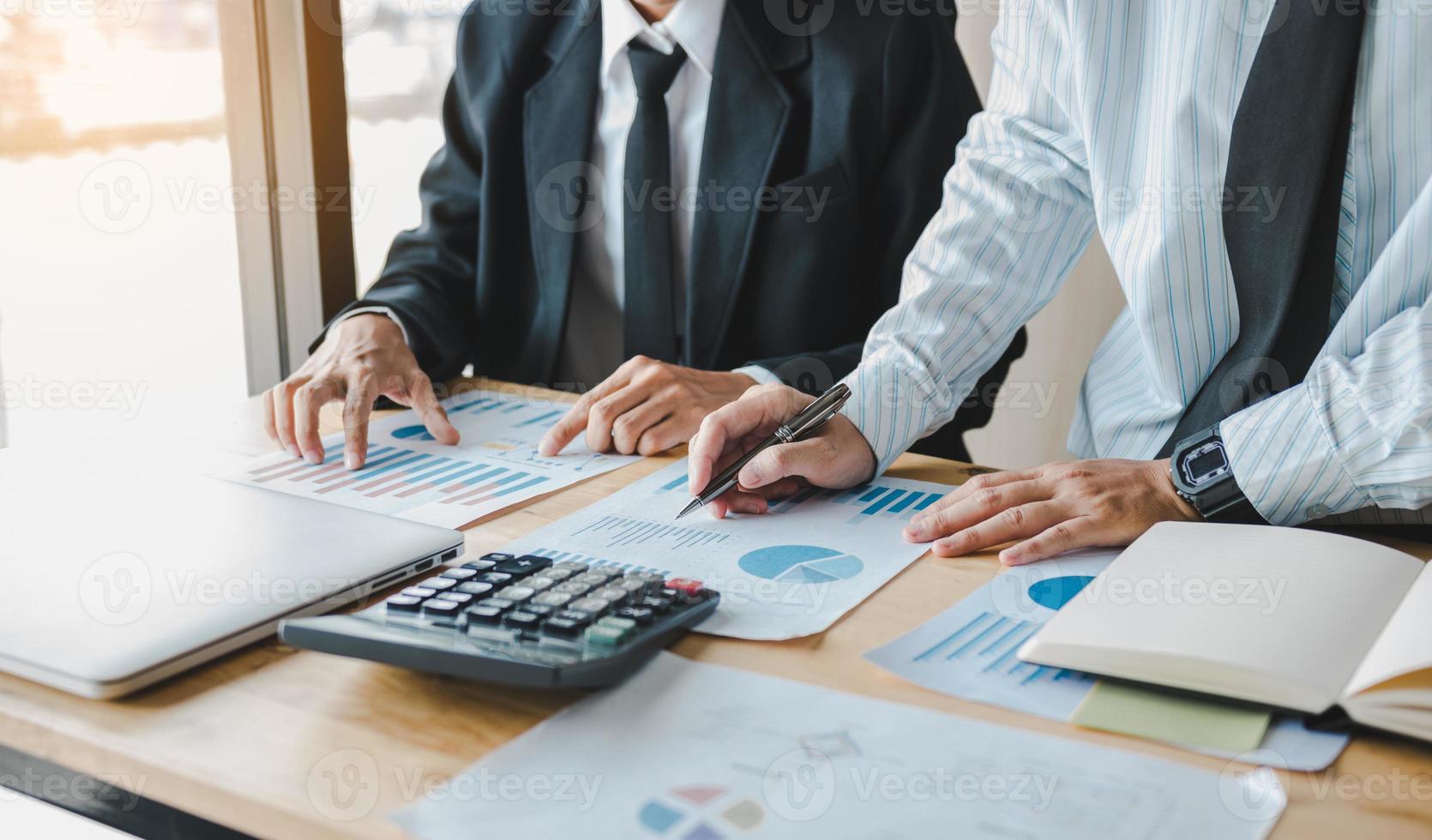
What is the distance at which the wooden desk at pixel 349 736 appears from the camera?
508mm

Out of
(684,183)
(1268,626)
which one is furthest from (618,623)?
(684,183)

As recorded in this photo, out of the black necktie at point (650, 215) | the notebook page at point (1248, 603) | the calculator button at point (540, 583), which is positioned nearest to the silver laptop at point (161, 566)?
the calculator button at point (540, 583)

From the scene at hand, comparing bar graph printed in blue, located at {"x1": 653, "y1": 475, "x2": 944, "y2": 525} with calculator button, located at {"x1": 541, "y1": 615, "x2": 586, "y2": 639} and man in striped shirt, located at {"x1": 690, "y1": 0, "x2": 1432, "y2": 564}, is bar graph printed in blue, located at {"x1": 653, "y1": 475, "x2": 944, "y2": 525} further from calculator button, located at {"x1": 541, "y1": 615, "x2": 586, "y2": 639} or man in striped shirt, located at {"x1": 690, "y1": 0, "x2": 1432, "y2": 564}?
calculator button, located at {"x1": 541, "y1": 615, "x2": 586, "y2": 639}

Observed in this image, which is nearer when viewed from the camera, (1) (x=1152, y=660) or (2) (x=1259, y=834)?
(2) (x=1259, y=834)

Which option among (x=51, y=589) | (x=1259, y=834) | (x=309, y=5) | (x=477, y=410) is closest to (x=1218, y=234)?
(x=1259, y=834)

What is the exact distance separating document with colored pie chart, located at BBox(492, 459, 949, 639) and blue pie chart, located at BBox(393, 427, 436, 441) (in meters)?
0.29

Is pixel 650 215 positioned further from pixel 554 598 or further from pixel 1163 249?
pixel 554 598

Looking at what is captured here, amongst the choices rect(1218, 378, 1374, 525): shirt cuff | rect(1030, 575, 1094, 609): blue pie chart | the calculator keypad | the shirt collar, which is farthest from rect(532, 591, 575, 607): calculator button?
the shirt collar

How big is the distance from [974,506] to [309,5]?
155 centimetres

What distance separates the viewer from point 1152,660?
59cm

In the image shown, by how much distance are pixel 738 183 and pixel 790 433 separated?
627 mm

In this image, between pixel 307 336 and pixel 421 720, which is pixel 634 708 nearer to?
pixel 421 720

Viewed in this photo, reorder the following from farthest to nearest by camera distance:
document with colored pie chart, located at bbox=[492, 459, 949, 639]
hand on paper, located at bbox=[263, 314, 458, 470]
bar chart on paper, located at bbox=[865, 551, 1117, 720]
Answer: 1. hand on paper, located at bbox=[263, 314, 458, 470]
2. document with colored pie chart, located at bbox=[492, 459, 949, 639]
3. bar chart on paper, located at bbox=[865, 551, 1117, 720]

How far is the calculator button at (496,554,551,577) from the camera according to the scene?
2.31ft
